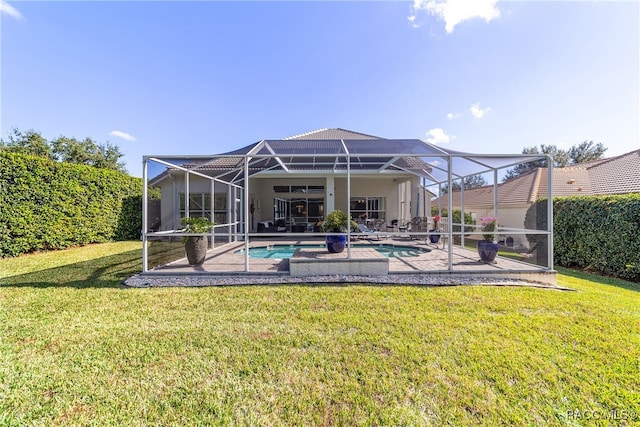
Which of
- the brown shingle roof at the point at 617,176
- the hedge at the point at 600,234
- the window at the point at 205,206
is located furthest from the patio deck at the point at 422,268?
the brown shingle roof at the point at 617,176

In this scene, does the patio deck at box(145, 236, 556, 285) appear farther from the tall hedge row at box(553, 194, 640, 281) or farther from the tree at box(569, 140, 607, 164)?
the tree at box(569, 140, 607, 164)

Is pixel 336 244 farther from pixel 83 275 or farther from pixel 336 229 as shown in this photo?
pixel 83 275

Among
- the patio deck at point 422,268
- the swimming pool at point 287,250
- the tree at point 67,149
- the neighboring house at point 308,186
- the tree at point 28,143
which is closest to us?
the patio deck at point 422,268

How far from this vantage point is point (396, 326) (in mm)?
3637

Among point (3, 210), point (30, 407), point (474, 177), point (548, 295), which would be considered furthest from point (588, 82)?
point (3, 210)

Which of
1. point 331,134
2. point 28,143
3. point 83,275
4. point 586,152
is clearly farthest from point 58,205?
point 586,152

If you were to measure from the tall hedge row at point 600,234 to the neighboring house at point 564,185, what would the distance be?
3949 millimetres

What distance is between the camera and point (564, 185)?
14.8 metres

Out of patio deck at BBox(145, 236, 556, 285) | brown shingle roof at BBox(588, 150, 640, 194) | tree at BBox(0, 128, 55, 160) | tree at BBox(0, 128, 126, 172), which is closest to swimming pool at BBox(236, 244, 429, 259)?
patio deck at BBox(145, 236, 556, 285)

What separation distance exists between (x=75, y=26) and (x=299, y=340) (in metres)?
13.5

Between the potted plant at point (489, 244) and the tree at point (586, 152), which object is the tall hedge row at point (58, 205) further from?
the tree at point (586, 152)

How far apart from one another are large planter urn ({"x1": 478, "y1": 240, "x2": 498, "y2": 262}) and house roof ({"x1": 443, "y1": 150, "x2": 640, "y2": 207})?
6191 millimetres

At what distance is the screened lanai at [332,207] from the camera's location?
6.18m

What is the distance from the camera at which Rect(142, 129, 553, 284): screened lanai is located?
618 cm
